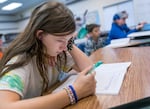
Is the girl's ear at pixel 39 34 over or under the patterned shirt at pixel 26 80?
over

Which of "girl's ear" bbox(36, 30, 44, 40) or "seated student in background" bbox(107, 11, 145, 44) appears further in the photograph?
"seated student in background" bbox(107, 11, 145, 44)

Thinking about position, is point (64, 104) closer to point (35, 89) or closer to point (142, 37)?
point (35, 89)

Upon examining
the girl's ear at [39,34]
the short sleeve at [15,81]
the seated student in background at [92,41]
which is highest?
the girl's ear at [39,34]

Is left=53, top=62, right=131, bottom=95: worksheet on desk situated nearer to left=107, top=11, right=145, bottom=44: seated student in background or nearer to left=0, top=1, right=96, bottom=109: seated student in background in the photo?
left=0, top=1, right=96, bottom=109: seated student in background

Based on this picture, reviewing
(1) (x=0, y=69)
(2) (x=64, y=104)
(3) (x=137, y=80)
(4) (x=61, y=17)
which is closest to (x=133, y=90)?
(3) (x=137, y=80)

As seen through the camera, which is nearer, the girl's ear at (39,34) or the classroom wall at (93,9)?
the girl's ear at (39,34)

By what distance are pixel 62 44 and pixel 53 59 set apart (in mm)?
135

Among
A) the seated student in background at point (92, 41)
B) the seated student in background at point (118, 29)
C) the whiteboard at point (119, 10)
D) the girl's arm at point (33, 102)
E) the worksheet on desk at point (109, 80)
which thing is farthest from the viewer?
the whiteboard at point (119, 10)

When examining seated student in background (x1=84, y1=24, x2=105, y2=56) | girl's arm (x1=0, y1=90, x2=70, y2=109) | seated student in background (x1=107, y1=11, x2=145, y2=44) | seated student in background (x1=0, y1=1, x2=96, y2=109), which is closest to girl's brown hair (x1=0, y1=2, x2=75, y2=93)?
seated student in background (x1=0, y1=1, x2=96, y2=109)

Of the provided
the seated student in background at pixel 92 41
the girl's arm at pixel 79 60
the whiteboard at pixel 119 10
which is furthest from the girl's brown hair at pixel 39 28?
the whiteboard at pixel 119 10

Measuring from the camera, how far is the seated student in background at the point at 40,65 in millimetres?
555

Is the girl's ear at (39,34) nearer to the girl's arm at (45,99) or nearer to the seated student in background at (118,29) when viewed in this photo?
the girl's arm at (45,99)

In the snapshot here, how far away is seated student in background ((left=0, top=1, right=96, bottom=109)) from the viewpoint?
21.9 inches

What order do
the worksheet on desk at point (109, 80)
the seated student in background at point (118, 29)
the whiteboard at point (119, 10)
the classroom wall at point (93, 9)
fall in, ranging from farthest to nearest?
the whiteboard at point (119, 10) < the classroom wall at point (93, 9) < the seated student in background at point (118, 29) < the worksheet on desk at point (109, 80)
